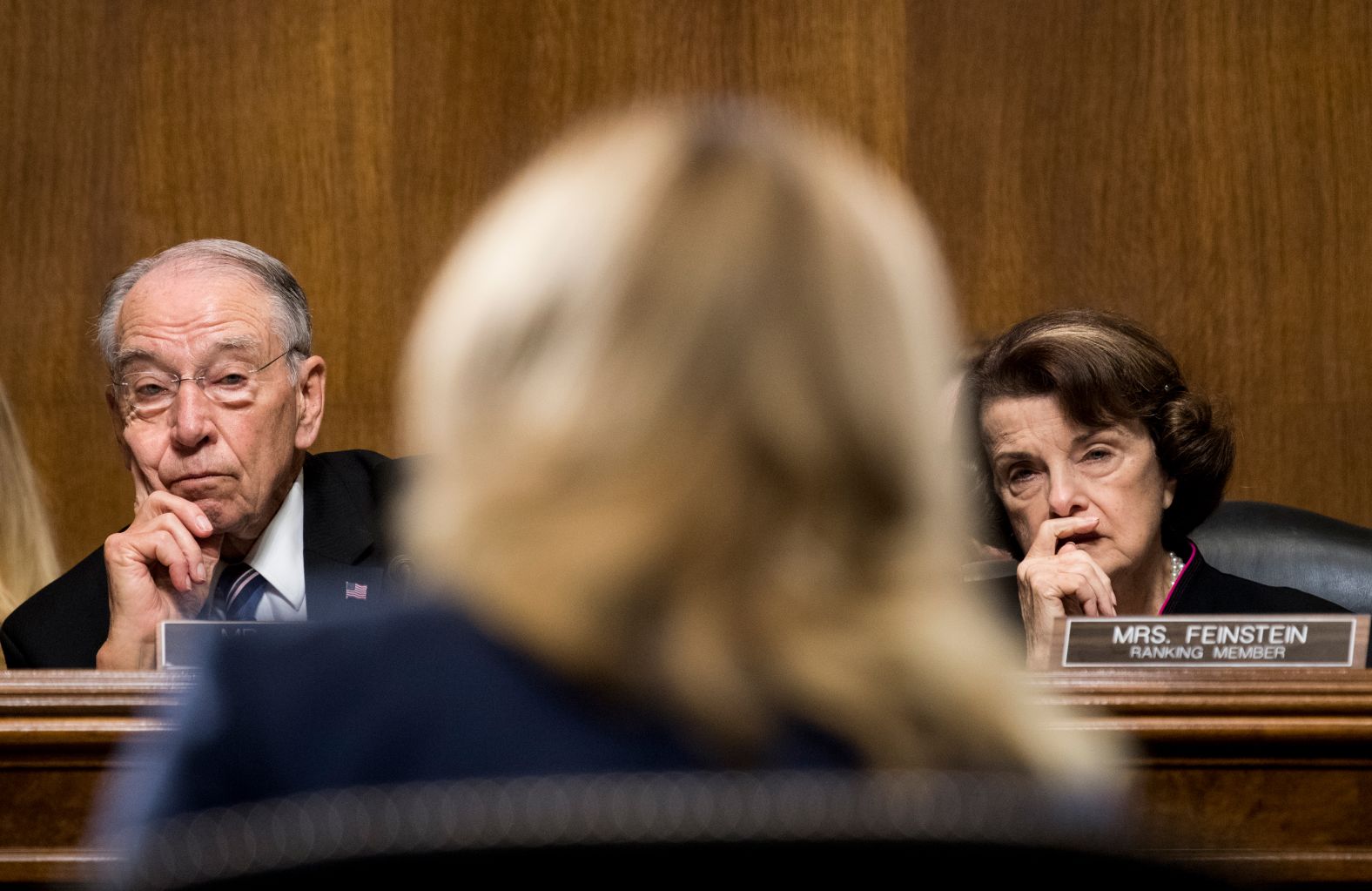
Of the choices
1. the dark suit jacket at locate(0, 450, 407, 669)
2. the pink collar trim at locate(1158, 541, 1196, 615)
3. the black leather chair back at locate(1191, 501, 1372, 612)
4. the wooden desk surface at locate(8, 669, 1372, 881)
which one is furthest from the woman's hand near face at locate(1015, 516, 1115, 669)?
the dark suit jacket at locate(0, 450, 407, 669)

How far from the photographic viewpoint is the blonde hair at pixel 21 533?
7.80 ft

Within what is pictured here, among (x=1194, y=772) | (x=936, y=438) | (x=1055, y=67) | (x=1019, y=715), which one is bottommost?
(x=1194, y=772)

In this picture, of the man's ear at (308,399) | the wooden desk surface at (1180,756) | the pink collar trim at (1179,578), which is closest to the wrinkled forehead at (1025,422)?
the pink collar trim at (1179,578)

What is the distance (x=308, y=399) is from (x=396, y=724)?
6.24 feet

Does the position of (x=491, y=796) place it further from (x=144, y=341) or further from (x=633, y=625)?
(x=144, y=341)

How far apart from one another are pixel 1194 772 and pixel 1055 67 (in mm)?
2299

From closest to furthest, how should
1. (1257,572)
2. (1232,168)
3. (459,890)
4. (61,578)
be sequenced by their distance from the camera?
1. (459,890)
2. (61,578)
3. (1257,572)
4. (1232,168)

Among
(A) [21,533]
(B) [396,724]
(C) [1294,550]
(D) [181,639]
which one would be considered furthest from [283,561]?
(B) [396,724]

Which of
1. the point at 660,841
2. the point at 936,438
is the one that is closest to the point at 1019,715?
the point at 936,438

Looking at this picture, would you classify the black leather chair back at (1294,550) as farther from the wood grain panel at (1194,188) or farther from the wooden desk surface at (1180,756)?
the wooden desk surface at (1180,756)

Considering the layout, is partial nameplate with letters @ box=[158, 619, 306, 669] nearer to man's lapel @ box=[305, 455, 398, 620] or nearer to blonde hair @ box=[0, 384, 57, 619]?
man's lapel @ box=[305, 455, 398, 620]

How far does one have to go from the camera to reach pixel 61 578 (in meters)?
2.28

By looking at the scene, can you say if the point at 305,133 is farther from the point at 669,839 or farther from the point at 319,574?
the point at 669,839

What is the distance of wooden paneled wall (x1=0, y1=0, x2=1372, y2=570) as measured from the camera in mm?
3400
